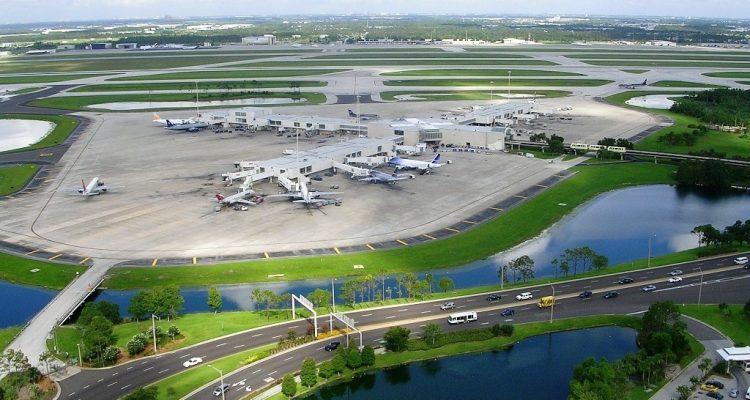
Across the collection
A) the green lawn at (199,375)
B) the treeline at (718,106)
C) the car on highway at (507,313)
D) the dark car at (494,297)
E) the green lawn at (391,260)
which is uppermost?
the treeline at (718,106)

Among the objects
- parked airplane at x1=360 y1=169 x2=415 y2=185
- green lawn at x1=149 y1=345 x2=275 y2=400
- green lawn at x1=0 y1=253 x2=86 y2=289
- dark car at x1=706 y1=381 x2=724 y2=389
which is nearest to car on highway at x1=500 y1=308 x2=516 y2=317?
dark car at x1=706 y1=381 x2=724 y2=389

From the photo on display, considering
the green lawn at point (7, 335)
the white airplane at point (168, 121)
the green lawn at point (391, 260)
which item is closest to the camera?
the green lawn at point (7, 335)

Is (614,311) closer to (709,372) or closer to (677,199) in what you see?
(709,372)

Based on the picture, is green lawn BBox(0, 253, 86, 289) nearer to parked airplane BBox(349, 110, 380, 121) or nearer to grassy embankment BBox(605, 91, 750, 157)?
parked airplane BBox(349, 110, 380, 121)

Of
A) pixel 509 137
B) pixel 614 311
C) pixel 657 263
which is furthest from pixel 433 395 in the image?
pixel 509 137

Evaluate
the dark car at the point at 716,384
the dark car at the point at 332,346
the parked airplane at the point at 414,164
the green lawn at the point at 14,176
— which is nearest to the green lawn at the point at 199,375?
the dark car at the point at 332,346

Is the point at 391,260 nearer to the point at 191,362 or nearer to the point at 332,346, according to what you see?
the point at 332,346

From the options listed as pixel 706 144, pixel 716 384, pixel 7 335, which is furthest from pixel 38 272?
pixel 706 144

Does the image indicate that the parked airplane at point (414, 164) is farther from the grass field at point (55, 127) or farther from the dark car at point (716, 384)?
the grass field at point (55, 127)
